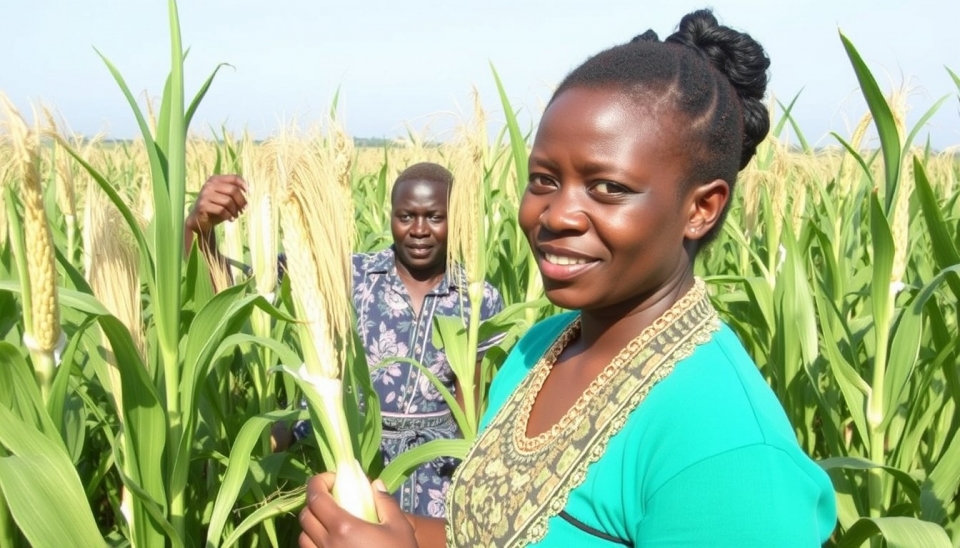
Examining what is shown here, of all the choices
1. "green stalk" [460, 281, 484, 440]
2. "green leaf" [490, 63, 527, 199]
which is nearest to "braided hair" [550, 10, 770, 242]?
"green leaf" [490, 63, 527, 199]

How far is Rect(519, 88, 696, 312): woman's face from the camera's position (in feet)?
3.43

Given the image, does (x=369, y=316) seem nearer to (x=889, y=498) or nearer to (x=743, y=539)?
(x=889, y=498)

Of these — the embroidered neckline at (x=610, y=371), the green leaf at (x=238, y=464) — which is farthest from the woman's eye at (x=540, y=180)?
the green leaf at (x=238, y=464)

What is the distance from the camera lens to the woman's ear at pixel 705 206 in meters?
1.11

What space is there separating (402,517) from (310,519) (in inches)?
4.8

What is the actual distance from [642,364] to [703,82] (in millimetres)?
375

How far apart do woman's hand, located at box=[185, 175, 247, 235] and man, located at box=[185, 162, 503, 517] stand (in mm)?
243

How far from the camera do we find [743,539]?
858 millimetres

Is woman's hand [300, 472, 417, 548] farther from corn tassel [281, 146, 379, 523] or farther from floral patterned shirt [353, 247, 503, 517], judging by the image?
floral patterned shirt [353, 247, 503, 517]

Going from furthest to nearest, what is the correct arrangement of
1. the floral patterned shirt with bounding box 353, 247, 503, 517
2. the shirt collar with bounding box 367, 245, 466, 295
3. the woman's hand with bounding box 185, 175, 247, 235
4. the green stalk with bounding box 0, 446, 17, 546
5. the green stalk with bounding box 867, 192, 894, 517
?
the shirt collar with bounding box 367, 245, 466, 295
the floral patterned shirt with bounding box 353, 247, 503, 517
the woman's hand with bounding box 185, 175, 247, 235
the green stalk with bounding box 867, 192, 894, 517
the green stalk with bounding box 0, 446, 17, 546

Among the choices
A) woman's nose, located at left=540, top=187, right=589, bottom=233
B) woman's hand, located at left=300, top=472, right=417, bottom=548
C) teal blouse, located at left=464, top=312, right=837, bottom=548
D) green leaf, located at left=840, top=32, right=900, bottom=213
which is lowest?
woman's hand, located at left=300, top=472, right=417, bottom=548

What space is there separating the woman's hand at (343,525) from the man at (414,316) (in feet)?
4.67

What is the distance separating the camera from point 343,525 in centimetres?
107

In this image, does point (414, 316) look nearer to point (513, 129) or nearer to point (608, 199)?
point (513, 129)
